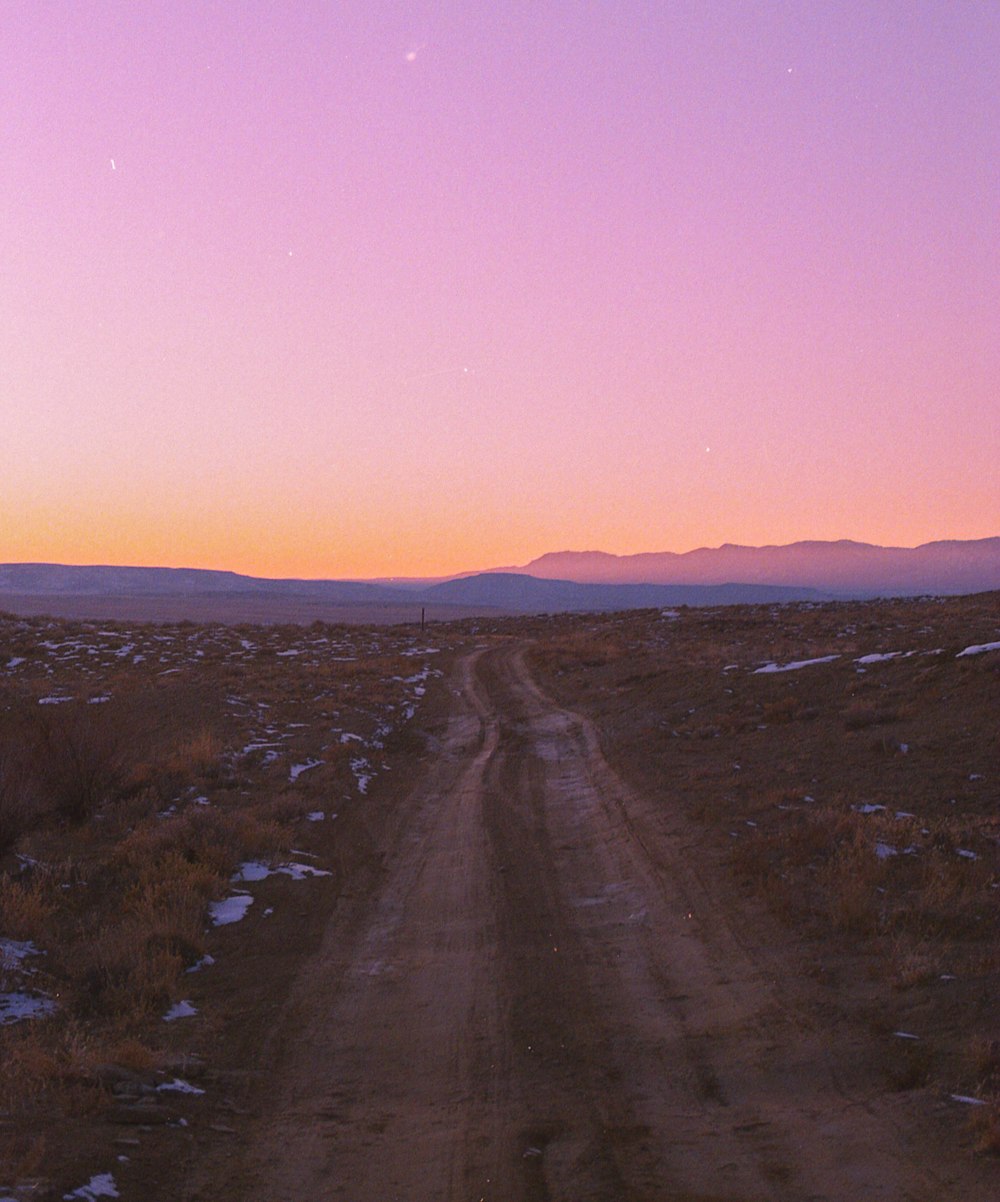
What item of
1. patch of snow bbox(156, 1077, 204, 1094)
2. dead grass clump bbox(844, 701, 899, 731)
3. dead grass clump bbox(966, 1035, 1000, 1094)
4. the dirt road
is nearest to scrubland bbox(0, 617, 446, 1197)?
patch of snow bbox(156, 1077, 204, 1094)

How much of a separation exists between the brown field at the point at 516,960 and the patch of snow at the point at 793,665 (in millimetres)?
4918

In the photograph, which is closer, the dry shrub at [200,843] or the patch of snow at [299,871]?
the dry shrub at [200,843]

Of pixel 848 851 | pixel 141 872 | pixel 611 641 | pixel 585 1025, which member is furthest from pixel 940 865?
pixel 611 641

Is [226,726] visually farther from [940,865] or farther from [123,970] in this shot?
[940,865]

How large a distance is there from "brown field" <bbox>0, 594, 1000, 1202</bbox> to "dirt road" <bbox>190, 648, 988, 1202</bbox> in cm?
3

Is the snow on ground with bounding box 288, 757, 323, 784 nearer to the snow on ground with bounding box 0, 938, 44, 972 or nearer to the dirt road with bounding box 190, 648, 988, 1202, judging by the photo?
the dirt road with bounding box 190, 648, 988, 1202

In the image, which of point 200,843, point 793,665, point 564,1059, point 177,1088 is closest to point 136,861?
point 200,843

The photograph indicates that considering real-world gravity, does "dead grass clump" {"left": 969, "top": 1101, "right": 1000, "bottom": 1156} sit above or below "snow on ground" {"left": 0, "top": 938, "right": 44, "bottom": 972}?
above

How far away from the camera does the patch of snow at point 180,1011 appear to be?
23.6ft

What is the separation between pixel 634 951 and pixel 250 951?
373cm

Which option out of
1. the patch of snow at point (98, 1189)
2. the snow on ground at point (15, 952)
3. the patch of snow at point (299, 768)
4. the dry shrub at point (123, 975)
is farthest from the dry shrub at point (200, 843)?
the patch of snow at point (98, 1189)

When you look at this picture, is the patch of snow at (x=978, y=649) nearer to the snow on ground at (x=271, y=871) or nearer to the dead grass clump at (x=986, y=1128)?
the snow on ground at (x=271, y=871)

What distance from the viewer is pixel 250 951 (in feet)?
28.7

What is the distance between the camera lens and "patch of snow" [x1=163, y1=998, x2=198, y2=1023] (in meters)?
7.20
